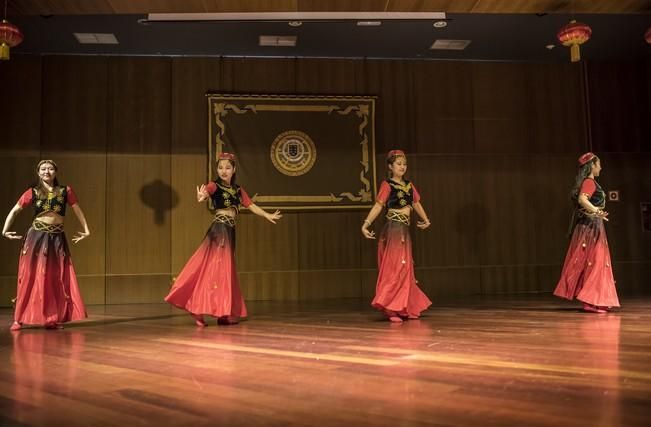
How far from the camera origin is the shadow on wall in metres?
6.58

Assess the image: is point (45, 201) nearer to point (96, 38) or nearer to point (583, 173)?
point (96, 38)

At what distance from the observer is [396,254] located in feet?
14.0

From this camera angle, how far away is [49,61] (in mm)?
6617

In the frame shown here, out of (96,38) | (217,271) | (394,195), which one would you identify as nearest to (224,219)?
(217,271)

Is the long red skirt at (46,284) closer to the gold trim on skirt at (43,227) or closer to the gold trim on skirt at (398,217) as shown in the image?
the gold trim on skirt at (43,227)

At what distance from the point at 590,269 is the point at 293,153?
12.1 feet

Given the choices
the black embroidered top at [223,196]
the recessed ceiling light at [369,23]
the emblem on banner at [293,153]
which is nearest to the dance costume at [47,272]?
the black embroidered top at [223,196]

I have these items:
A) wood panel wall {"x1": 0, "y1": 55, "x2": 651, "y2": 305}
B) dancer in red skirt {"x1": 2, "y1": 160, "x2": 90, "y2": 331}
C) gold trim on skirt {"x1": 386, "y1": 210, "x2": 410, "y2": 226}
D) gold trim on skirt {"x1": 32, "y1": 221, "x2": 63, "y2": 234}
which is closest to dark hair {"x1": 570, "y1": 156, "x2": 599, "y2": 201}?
gold trim on skirt {"x1": 386, "y1": 210, "x2": 410, "y2": 226}

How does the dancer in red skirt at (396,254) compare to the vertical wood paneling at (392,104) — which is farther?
the vertical wood paneling at (392,104)

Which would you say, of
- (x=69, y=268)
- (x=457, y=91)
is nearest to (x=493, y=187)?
(x=457, y=91)

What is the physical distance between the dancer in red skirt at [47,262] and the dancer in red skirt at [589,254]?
161 inches

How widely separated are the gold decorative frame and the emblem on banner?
19 cm

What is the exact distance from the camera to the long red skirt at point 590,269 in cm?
439

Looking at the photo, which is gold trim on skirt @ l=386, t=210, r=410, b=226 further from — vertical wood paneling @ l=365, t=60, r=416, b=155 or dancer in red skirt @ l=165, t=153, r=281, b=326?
vertical wood paneling @ l=365, t=60, r=416, b=155
